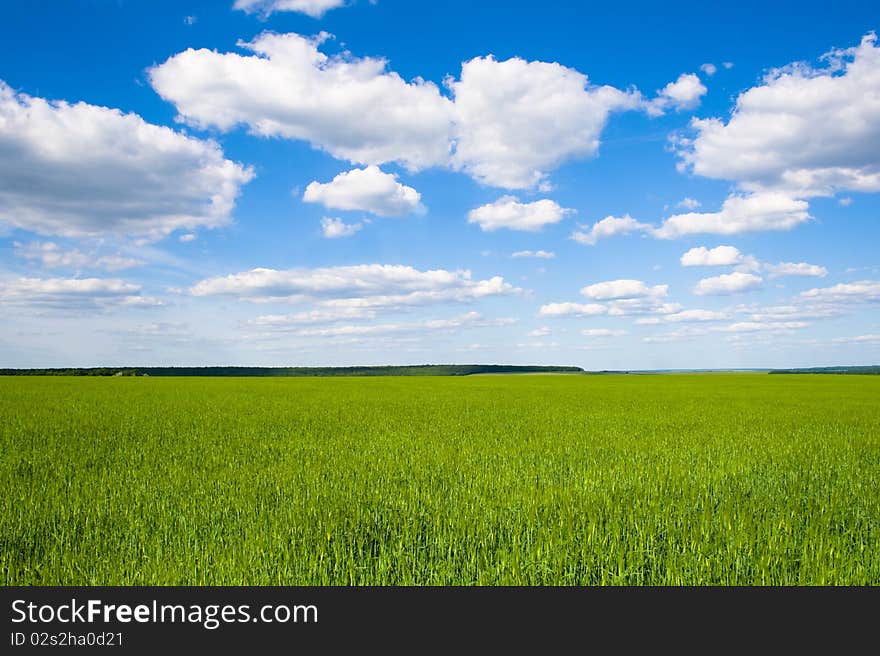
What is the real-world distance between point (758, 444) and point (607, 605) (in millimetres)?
10832

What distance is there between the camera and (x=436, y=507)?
22.4 feet

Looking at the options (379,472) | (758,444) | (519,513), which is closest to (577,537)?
(519,513)

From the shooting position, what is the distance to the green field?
16.3ft

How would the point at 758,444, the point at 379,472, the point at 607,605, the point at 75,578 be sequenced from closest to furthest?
1. the point at 607,605
2. the point at 75,578
3. the point at 379,472
4. the point at 758,444

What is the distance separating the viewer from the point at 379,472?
938cm

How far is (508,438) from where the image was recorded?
541 inches

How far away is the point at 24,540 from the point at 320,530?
10.1 ft

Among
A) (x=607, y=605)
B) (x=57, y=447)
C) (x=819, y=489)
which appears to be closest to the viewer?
(x=607, y=605)

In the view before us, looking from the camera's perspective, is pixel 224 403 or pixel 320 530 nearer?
pixel 320 530

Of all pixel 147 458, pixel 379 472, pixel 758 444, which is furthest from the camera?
pixel 758 444

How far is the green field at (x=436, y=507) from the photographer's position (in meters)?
4.95

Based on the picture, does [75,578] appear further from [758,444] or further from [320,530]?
[758,444]

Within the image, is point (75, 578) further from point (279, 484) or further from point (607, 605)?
point (607, 605)

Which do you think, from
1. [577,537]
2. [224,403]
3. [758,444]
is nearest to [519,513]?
[577,537]
